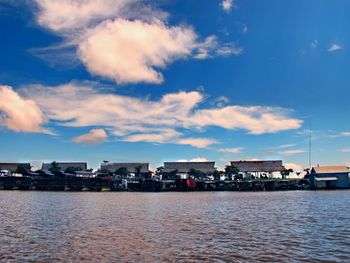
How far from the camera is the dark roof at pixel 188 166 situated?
118000 millimetres

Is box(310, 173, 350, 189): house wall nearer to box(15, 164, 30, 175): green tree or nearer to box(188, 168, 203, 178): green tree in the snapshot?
box(188, 168, 203, 178): green tree

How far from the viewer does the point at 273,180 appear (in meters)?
103

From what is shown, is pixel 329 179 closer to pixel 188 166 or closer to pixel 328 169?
pixel 328 169


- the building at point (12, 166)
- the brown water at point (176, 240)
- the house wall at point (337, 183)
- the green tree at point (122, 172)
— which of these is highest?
the building at point (12, 166)

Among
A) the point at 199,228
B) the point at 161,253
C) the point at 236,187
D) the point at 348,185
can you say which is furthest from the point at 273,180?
the point at 161,253

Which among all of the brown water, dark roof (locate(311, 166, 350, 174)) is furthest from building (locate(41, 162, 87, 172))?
the brown water

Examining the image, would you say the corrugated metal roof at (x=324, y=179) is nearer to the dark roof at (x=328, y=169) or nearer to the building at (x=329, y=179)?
the building at (x=329, y=179)

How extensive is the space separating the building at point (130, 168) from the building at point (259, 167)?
28277 mm

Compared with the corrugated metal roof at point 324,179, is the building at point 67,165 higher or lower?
higher

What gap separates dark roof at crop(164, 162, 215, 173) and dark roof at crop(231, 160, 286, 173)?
25.6ft

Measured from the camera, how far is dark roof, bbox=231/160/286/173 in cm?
11356

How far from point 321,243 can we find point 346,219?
1124cm

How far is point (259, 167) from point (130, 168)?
41612 mm

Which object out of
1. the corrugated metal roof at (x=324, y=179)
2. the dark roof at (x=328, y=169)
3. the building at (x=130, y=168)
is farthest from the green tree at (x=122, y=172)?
the corrugated metal roof at (x=324, y=179)
